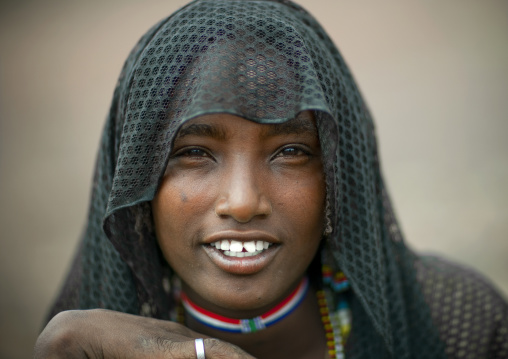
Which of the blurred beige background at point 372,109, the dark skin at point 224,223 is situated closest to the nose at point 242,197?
the dark skin at point 224,223

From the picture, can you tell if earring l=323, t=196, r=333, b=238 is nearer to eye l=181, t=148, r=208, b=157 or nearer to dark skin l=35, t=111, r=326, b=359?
dark skin l=35, t=111, r=326, b=359

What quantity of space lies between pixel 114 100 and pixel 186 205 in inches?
21.7

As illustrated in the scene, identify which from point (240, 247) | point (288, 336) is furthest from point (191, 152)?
point (288, 336)

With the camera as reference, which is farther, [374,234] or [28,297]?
[28,297]

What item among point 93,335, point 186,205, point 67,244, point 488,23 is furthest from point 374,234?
point 488,23

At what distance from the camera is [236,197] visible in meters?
1.64

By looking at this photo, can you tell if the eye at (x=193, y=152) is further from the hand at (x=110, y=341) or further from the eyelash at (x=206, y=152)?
the hand at (x=110, y=341)

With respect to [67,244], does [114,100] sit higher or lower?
higher

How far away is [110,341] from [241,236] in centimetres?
52

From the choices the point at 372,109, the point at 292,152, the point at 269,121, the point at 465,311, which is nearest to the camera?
the point at 269,121

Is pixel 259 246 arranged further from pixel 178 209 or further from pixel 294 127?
pixel 294 127

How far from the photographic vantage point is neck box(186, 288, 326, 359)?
201cm

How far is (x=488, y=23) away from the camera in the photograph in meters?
8.39

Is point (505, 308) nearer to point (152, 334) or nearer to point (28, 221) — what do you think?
point (152, 334)
